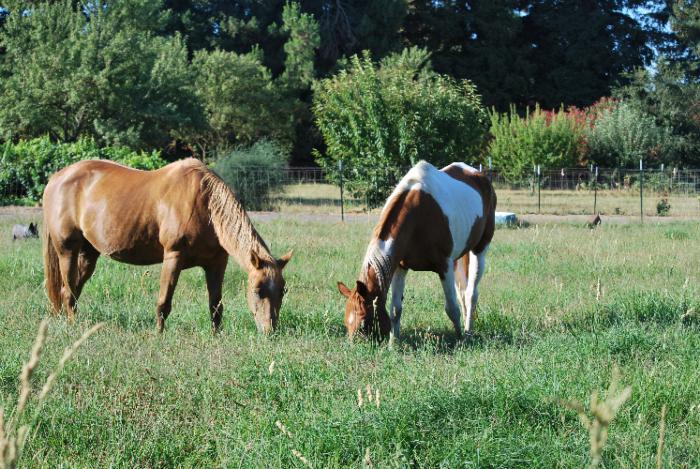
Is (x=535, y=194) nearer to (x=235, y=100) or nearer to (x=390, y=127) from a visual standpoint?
(x=390, y=127)

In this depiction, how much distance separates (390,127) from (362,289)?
18185 mm

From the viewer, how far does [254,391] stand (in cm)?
448

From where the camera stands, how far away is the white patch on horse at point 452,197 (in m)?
6.77

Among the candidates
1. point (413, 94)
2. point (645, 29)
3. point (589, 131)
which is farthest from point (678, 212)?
point (645, 29)

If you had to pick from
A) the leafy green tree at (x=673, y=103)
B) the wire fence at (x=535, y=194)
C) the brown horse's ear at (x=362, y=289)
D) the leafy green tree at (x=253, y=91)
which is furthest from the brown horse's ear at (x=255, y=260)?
the leafy green tree at (x=673, y=103)

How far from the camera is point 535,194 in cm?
2956

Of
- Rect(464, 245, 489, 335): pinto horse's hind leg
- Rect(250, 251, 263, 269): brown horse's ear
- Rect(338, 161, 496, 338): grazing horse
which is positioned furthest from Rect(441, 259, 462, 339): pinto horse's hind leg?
Rect(250, 251, 263, 269): brown horse's ear

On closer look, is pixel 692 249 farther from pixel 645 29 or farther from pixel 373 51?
pixel 645 29

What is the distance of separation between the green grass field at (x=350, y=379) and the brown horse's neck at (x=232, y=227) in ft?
2.19

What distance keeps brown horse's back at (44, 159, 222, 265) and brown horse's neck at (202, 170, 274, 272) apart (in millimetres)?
108

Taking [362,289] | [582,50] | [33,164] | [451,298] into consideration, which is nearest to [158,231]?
[362,289]

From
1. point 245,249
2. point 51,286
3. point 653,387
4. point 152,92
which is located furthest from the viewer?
point 152,92

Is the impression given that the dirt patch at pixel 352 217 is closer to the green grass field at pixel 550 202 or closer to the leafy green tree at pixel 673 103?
the green grass field at pixel 550 202

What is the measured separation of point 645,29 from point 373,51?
772 inches
